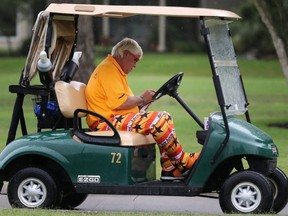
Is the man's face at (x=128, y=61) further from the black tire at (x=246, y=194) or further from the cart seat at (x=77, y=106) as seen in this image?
the black tire at (x=246, y=194)

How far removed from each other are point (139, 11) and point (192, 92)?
18651 millimetres

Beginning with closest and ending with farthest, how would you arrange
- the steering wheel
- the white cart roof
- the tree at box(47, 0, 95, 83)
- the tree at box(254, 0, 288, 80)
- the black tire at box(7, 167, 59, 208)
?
the white cart roof, the black tire at box(7, 167, 59, 208), the steering wheel, the tree at box(254, 0, 288, 80), the tree at box(47, 0, 95, 83)

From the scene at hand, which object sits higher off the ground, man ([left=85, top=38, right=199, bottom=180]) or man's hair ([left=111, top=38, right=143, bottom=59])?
man's hair ([left=111, top=38, right=143, bottom=59])

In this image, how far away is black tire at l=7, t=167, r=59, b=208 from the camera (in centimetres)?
872

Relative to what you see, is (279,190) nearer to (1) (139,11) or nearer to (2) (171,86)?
(2) (171,86)

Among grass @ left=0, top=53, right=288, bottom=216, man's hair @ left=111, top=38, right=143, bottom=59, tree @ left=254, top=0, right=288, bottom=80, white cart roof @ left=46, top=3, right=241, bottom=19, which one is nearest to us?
white cart roof @ left=46, top=3, right=241, bottom=19

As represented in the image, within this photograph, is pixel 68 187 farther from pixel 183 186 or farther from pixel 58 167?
pixel 183 186

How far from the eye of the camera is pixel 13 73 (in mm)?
35031

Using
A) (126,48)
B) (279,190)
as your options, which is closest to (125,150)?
(126,48)

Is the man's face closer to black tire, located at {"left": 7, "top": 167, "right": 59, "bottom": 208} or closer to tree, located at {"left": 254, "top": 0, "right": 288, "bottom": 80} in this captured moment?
black tire, located at {"left": 7, "top": 167, "right": 59, "bottom": 208}

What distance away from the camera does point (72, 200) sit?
371 inches

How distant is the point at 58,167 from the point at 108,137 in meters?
0.53

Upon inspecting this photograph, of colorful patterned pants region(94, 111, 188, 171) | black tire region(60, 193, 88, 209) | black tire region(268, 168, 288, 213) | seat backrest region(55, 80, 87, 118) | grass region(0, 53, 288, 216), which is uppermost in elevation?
seat backrest region(55, 80, 87, 118)

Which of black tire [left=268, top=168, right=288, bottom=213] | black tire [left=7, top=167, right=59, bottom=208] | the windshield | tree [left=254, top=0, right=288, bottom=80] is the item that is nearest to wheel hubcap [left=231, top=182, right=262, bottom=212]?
black tire [left=268, top=168, right=288, bottom=213]
